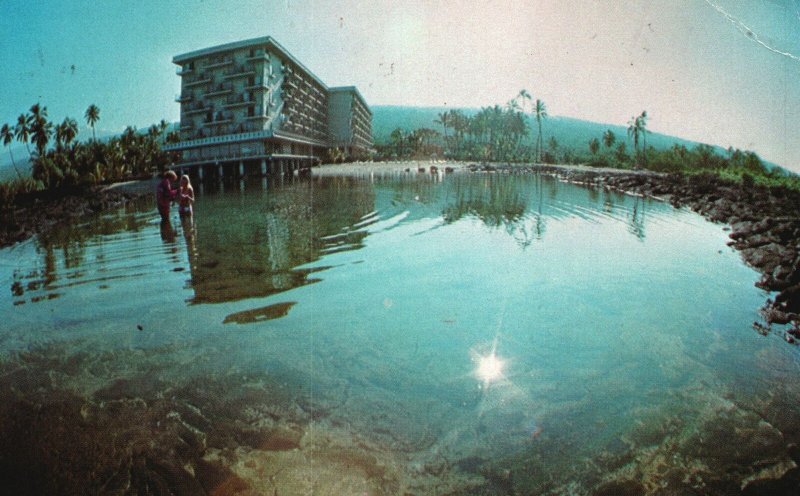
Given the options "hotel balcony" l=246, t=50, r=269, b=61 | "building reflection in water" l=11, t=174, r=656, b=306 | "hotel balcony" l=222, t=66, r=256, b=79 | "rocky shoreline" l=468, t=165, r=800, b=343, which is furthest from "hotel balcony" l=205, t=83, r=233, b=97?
"rocky shoreline" l=468, t=165, r=800, b=343

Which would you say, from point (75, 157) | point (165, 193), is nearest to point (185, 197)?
point (165, 193)

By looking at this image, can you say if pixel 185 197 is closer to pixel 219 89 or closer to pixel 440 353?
pixel 440 353

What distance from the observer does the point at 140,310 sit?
306 inches

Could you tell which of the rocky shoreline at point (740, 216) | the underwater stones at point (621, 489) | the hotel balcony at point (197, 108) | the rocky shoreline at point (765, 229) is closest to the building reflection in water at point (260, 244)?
the underwater stones at point (621, 489)

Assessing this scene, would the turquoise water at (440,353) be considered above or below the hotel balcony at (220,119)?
below

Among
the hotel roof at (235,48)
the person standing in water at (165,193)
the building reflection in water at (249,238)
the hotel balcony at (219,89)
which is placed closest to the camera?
the building reflection in water at (249,238)

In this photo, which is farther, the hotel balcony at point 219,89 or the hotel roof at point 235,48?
the hotel balcony at point 219,89

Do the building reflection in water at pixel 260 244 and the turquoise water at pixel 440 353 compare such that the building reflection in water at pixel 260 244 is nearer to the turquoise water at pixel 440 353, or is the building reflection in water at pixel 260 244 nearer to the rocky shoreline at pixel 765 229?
the turquoise water at pixel 440 353

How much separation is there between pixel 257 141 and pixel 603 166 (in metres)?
68.5

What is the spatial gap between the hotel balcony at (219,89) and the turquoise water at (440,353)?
53.8 metres

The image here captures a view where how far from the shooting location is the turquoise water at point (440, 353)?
4.14 m

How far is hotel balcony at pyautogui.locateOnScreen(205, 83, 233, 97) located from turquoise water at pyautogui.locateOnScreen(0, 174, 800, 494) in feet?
177

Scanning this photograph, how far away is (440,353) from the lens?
20.7 feet

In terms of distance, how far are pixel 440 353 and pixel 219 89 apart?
6625 cm
